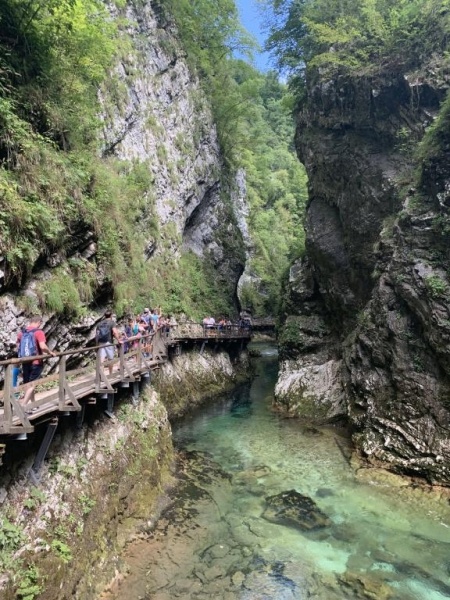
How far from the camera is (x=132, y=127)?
26.5 metres

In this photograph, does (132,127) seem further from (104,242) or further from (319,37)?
(104,242)

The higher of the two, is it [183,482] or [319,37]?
[319,37]

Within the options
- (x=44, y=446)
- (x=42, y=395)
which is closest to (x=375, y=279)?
(x=42, y=395)

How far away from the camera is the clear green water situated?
8.45 m

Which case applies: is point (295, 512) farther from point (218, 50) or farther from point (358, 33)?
point (218, 50)

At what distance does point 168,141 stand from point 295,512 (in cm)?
2579

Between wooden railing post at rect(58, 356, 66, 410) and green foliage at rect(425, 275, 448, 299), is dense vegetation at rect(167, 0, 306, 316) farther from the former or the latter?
wooden railing post at rect(58, 356, 66, 410)

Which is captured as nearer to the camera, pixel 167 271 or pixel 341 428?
pixel 341 428

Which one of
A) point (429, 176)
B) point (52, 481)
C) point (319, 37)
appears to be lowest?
point (52, 481)

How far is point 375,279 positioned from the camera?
1881 cm

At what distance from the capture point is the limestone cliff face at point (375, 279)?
575 inches

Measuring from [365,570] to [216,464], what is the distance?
250 inches

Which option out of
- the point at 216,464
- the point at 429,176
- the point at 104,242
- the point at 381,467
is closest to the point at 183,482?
the point at 216,464

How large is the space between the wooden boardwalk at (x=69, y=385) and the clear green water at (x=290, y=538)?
343 centimetres
